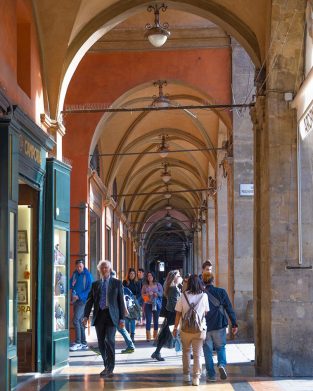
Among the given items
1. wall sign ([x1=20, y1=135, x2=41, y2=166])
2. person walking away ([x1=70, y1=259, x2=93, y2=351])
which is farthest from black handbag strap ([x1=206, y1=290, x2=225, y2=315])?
Result: person walking away ([x1=70, y1=259, x2=93, y2=351])

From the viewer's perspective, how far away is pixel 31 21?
36.3 feet

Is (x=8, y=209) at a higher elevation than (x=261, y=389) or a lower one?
higher

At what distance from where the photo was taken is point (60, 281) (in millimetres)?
11656

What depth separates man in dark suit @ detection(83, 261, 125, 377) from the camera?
10.4 meters

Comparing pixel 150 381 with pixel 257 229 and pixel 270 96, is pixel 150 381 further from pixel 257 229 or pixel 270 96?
pixel 270 96

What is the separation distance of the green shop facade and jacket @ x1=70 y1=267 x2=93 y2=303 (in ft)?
7.90

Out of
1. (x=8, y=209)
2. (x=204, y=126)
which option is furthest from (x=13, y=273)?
(x=204, y=126)

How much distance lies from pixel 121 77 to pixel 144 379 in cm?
904

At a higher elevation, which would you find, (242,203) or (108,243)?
(242,203)

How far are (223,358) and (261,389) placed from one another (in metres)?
1.08

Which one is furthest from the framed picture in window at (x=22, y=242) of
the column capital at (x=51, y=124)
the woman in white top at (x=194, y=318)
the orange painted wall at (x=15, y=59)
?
the woman in white top at (x=194, y=318)

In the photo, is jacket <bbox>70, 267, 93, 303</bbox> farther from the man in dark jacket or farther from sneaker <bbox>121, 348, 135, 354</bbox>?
the man in dark jacket

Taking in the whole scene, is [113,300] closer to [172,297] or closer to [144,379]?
[144,379]

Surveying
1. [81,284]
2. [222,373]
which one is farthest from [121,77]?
[222,373]
